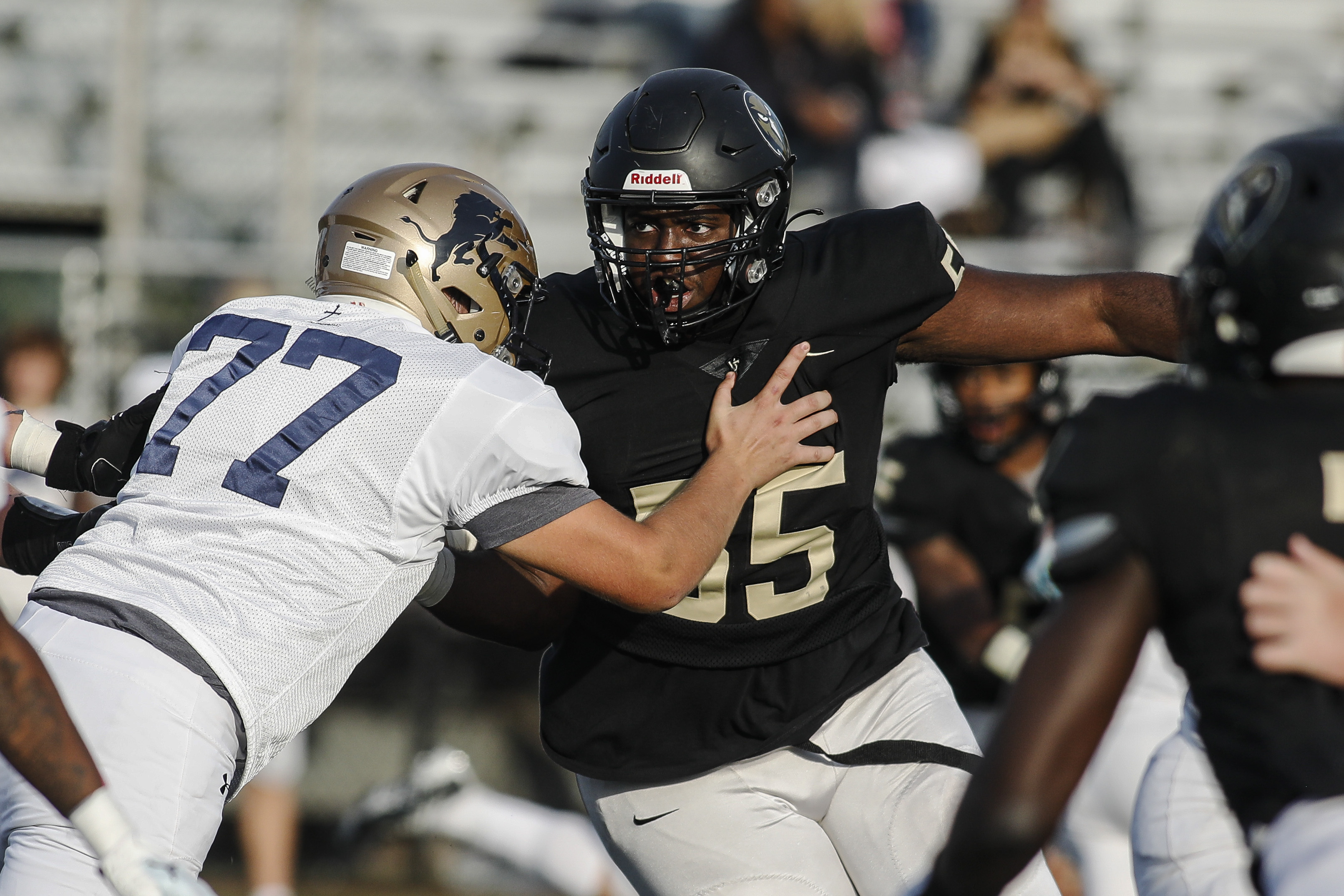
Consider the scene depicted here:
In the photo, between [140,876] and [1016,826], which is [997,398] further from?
[140,876]

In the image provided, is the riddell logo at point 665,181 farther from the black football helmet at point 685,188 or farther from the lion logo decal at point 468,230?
the lion logo decal at point 468,230

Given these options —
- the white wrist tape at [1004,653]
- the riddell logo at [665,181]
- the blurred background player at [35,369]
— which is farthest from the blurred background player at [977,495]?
the blurred background player at [35,369]

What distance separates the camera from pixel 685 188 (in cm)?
284

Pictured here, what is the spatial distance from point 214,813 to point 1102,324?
1.93m

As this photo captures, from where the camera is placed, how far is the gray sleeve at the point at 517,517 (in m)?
2.45

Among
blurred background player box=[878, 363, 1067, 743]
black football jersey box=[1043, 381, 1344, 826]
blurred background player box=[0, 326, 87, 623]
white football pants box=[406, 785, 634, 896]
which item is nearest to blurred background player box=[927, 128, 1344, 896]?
black football jersey box=[1043, 381, 1344, 826]

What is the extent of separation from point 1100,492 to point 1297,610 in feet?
0.87

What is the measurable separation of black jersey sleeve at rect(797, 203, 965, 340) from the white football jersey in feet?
2.23

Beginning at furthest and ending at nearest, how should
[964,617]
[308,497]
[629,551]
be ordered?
[964,617], [629,551], [308,497]

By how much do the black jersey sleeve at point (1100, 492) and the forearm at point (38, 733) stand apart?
135 centimetres

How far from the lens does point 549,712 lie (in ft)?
9.93

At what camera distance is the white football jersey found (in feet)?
7.63

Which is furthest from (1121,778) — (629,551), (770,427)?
(629,551)

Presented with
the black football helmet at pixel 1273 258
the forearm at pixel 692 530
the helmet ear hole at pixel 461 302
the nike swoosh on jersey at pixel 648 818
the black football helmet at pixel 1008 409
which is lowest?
the nike swoosh on jersey at pixel 648 818
